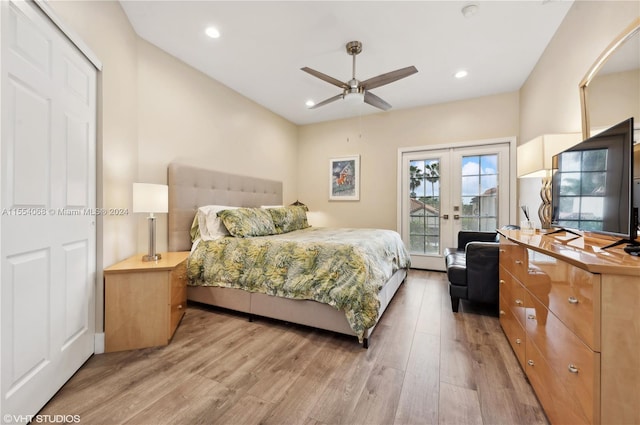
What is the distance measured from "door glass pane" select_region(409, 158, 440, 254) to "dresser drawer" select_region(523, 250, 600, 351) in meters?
2.90

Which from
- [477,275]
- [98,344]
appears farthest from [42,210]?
[477,275]

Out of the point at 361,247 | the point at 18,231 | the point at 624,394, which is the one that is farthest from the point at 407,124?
the point at 18,231

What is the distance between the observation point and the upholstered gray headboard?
2.78 metres

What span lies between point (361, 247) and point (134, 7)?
9.29 ft

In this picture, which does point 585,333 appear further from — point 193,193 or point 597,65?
point 193,193

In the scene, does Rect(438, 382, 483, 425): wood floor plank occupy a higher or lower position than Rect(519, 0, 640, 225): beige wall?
lower

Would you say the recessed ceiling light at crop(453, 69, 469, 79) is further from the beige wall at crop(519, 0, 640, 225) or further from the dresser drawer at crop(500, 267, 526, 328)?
the dresser drawer at crop(500, 267, 526, 328)

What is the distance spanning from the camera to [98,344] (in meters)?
1.85

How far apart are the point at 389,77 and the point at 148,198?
2440mm

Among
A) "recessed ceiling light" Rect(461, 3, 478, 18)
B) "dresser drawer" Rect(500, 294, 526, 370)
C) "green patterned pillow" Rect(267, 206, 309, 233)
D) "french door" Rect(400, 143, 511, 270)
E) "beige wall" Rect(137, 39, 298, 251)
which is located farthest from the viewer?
"french door" Rect(400, 143, 511, 270)

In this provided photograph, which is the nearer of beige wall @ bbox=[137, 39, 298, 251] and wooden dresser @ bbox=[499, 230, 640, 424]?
wooden dresser @ bbox=[499, 230, 640, 424]

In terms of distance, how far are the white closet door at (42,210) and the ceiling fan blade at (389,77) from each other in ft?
7.48

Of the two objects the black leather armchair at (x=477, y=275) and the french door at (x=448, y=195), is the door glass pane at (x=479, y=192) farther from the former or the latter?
the black leather armchair at (x=477, y=275)

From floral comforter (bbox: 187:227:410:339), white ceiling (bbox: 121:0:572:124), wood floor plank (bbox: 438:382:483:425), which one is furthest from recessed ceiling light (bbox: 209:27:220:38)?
wood floor plank (bbox: 438:382:483:425)
